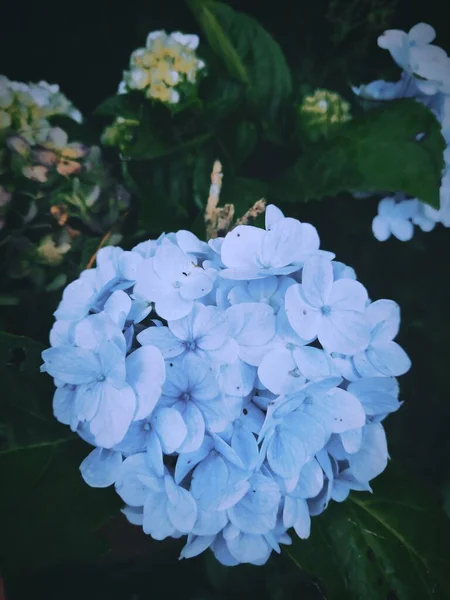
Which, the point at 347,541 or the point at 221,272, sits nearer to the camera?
the point at 221,272

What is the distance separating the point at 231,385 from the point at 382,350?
0.48ft

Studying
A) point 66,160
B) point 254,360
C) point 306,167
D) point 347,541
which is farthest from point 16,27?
point 347,541

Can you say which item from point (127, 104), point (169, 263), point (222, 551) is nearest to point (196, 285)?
point (169, 263)

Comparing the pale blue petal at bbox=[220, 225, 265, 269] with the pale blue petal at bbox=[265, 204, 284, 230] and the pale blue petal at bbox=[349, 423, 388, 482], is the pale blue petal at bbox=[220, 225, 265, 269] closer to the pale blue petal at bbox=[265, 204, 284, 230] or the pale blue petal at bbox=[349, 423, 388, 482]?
the pale blue petal at bbox=[265, 204, 284, 230]

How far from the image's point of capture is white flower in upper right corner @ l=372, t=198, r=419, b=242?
2.23ft

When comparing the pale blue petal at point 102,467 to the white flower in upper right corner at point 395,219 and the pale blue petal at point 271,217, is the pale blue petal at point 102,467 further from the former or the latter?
the white flower in upper right corner at point 395,219

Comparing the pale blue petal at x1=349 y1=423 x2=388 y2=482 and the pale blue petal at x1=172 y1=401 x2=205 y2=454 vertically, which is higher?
the pale blue petal at x1=172 y1=401 x2=205 y2=454

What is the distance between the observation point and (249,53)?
73 centimetres

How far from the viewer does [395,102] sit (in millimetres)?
639

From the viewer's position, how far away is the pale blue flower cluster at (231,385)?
42 cm

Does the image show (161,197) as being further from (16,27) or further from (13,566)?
(13,566)

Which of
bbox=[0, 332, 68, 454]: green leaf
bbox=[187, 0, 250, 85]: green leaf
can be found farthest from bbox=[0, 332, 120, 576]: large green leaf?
bbox=[187, 0, 250, 85]: green leaf

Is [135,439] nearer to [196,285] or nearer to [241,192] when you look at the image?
[196,285]

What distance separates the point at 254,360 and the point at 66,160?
→ 387mm
